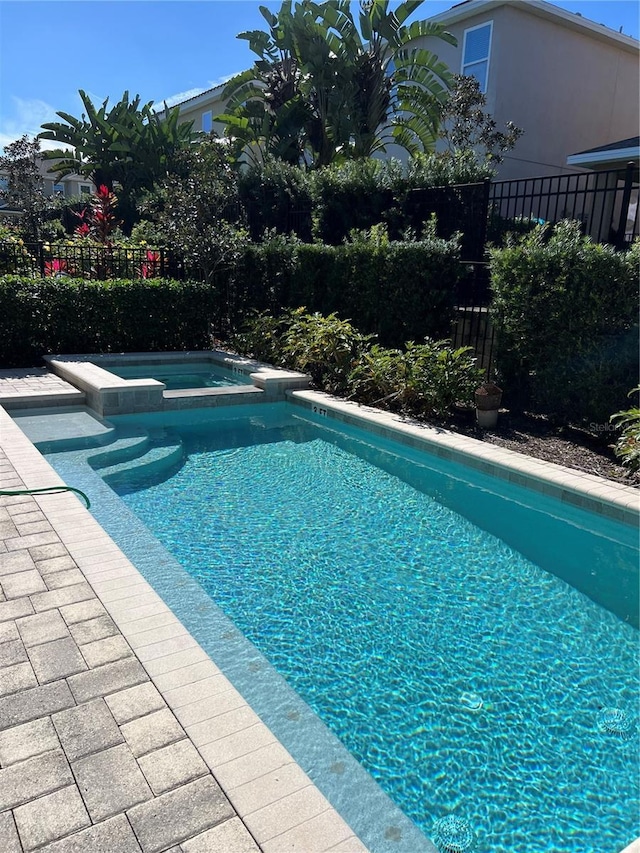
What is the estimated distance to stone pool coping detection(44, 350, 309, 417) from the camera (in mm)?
8820

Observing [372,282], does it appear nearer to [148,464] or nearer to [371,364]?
[371,364]

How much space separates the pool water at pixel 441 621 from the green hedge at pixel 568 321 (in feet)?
6.28

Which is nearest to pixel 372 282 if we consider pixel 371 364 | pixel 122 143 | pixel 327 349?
pixel 327 349

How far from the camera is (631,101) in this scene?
70.2ft

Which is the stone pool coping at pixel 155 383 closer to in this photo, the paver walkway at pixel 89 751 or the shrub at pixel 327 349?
the shrub at pixel 327 349

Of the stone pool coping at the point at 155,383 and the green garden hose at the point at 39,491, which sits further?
the stone pool coping at the point at 155,383

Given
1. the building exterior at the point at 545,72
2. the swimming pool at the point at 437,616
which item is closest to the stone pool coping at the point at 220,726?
the swimming pool at the point at 437,616

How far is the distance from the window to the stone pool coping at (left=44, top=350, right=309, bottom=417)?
1238cm

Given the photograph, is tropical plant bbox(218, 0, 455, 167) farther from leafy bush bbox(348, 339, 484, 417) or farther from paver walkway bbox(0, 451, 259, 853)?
paver walkway bbox(0, 451, 259, 853)

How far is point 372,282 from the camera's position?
10.4 m

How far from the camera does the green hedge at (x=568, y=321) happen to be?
23.9ft

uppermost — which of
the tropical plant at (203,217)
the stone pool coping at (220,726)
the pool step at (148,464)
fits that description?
the tropical plant at (203,217)

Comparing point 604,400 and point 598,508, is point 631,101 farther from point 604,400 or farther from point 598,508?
point 598,508

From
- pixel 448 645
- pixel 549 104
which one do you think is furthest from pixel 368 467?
pixel 549 104
